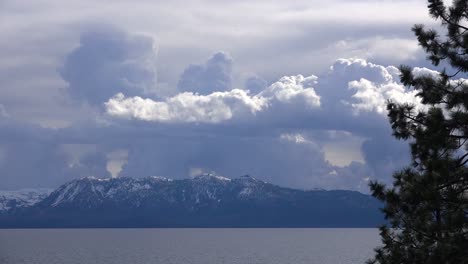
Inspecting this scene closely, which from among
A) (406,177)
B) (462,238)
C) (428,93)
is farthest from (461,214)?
(428,93)

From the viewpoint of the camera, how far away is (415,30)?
99.0ft

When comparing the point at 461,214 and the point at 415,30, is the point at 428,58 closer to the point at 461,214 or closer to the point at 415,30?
the point at 415,30

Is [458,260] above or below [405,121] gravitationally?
below

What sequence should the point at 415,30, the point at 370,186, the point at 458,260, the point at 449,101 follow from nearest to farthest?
1. the point at 458,260
2. the point at 449,101
3. the point at 415,30
4. the point at 370,186

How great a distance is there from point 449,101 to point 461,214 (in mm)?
4511

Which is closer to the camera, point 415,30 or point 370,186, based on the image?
point 415,30

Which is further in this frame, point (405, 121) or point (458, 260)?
point (405, 121)

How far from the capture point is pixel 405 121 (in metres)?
30.2

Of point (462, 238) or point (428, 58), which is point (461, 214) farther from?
point (428, 58)

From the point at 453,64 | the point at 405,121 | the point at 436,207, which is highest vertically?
the point at 453,64

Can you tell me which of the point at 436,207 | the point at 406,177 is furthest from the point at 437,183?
the point at 406,177

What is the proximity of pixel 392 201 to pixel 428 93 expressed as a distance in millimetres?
4842

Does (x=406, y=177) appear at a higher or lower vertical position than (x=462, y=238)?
higher

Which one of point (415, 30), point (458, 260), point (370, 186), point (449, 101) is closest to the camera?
point (458, 260)
